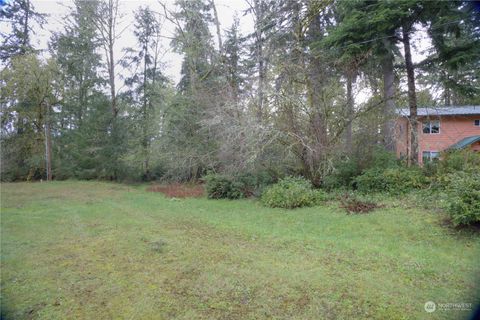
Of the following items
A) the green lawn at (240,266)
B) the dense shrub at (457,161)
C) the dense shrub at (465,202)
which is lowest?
the green lawn at (240,266)

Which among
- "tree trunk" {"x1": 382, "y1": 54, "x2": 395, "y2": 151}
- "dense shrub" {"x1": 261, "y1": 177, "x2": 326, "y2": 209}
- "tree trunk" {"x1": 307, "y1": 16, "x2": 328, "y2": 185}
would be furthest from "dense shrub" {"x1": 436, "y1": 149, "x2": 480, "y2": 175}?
"dense shrub" {"x1": 261, "y1": 177, "x2": 326, "y2": 209}

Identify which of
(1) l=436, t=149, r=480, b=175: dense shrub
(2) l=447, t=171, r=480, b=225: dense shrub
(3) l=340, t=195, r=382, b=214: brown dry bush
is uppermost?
(1) l=436, t=149, r=480, b=175: dense shrub

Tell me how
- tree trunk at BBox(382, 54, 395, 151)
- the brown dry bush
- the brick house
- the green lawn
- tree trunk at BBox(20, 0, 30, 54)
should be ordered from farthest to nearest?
tree trunk at BBox(20, 0, 30, 54) → the brick house → tree trunk at BBox(382, 54, 395, 151) → the brown dry bush → the green lawn

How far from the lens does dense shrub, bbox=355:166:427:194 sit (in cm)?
711

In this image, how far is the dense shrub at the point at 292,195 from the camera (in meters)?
7.18

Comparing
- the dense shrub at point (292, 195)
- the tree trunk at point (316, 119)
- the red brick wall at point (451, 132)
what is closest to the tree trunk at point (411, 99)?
the tree trunk at point (316, 119)

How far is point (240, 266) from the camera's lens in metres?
3.70

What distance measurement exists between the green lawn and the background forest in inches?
108

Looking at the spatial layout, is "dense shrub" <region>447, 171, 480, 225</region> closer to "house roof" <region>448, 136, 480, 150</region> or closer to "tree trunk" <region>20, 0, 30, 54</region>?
"house roof" <region>448, 136, 480, 150</region>

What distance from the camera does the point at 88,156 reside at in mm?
16719

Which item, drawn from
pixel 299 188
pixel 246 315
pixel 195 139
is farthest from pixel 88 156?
pixel 246 315

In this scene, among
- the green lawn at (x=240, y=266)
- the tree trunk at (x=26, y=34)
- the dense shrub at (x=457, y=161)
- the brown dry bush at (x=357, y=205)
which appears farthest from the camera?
the tree trunk at (x=26, y=34)

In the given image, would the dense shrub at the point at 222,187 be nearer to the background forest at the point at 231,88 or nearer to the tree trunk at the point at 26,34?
the background forest at the point at 231,88

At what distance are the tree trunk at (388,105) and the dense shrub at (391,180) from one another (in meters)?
1.04
